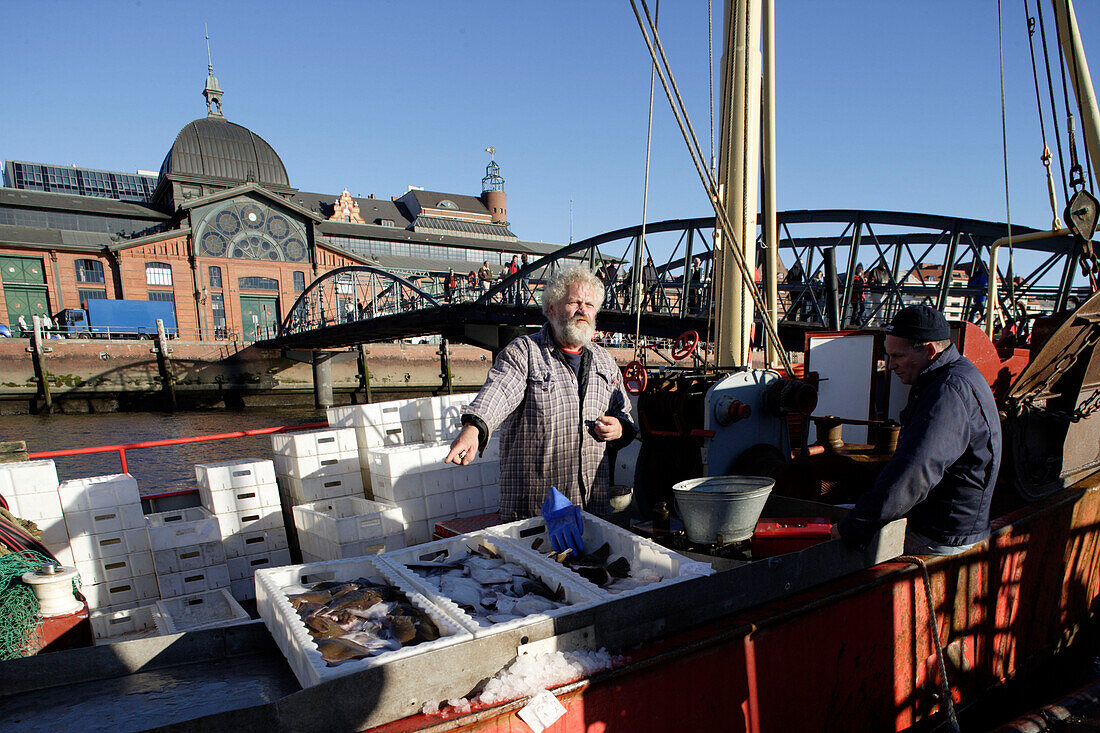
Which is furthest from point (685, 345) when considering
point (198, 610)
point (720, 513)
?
point (198, 610)

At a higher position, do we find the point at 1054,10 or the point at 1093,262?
the point at 1054,10

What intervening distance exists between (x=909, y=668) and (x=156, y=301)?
4525 centimetres

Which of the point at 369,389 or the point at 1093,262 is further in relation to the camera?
the point at 369,389

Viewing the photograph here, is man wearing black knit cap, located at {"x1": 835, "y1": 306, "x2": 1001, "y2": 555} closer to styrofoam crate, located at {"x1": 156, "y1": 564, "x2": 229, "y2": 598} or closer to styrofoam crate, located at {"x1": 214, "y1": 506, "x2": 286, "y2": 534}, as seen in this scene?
styrofoam crate, located at {"x1": 214, "y1": 506, "x2": 286, "y2": 534}

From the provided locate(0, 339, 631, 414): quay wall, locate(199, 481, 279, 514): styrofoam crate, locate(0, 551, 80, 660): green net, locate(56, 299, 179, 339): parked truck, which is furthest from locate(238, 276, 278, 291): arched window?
locate(0, 551, 80, 660): green net

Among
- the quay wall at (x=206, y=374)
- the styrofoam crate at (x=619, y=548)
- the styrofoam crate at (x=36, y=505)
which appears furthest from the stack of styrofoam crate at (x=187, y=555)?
the quay wall at (x=206, y=374)

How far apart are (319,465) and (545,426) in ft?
10.4

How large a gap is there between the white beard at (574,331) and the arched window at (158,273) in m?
45.3

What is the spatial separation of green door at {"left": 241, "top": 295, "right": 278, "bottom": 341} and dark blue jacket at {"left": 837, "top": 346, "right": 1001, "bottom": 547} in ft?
148

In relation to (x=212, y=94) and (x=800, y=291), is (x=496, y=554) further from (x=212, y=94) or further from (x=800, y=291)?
(x=212, y=94)

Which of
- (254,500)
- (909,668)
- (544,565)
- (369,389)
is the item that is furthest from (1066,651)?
(369,389)

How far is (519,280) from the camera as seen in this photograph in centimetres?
2741

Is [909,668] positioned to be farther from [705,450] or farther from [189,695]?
[189,695]

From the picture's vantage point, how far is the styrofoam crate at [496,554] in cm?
230
